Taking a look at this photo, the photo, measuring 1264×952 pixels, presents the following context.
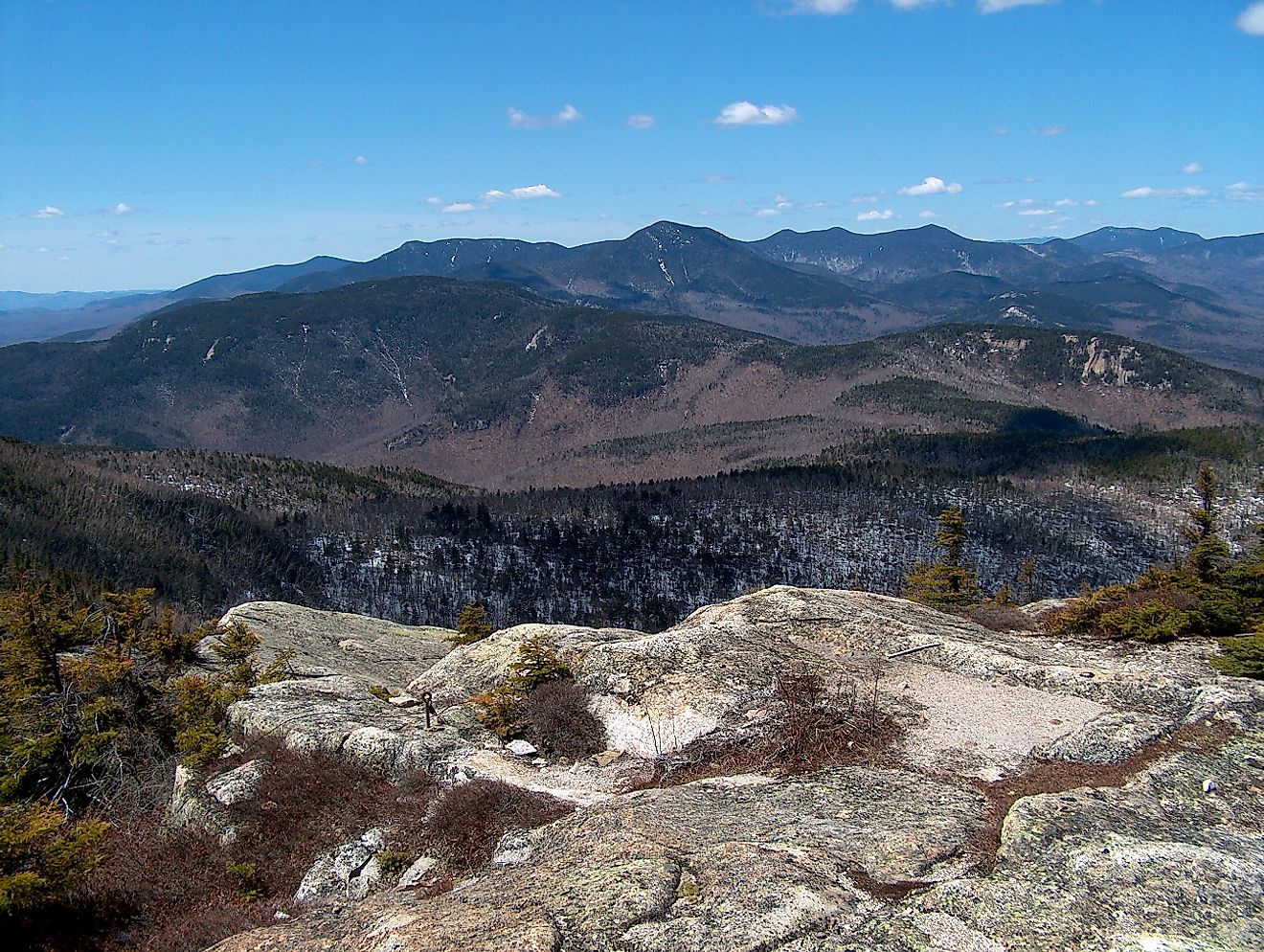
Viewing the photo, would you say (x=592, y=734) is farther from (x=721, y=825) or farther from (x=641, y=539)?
(x=641, y=539)

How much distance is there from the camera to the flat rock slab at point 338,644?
142 feet

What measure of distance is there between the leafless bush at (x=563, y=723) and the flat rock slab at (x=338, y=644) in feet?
59.9

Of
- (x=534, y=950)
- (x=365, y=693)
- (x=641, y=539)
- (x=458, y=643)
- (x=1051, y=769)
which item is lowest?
(x=641, y=539)

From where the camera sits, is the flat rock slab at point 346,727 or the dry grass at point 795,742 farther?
the flat rock slab at point 346,727

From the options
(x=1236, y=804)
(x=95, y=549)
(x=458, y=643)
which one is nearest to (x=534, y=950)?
(x=1236, y=804)

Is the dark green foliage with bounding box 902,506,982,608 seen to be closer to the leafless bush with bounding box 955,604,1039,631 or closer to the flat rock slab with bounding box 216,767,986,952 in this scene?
the leafless bush with bounding box 955,604,1039,631

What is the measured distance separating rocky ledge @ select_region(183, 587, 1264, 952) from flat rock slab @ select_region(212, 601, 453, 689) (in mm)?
15236

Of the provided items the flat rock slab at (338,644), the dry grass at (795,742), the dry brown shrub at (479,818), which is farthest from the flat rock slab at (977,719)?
the flat rock slab at (338,644)

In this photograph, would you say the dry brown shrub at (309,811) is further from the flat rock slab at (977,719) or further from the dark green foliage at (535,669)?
the flat rock slab at (977,719)

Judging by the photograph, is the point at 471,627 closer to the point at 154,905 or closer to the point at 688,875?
the point at 154,905

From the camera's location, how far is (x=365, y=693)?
96.3ft

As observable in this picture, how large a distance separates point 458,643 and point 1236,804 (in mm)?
45431

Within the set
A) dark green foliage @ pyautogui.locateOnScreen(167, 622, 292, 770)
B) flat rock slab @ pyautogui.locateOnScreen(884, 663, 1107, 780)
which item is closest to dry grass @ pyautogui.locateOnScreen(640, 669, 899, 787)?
flat rock slab @ pyautogui.locateOnScreen(884, 663, 1107, 780)

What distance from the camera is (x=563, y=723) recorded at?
2300cm
